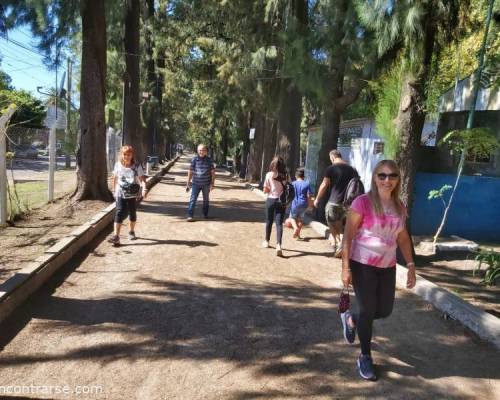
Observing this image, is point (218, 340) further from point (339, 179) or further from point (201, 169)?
point (201, 169)

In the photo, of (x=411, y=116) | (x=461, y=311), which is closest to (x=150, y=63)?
(x=411, y=116)

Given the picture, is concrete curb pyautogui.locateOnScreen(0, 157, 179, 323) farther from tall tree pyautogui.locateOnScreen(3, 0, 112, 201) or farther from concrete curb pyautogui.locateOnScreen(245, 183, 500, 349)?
concrete curb pyautogui.locateOnScreen(245, 183, 500, 349)

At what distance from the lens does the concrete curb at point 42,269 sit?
14.5ft

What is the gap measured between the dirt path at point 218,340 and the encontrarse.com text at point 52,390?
34 millimetres

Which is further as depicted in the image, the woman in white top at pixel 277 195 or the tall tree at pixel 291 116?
the tall tree at pixel 291 116

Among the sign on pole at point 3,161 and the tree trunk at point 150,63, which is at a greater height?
the tree trunk at point 150,63

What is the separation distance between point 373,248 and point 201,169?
709 cm

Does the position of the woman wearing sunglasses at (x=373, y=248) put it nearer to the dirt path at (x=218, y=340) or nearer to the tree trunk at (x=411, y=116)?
the dirt path at (x=218, y=340)

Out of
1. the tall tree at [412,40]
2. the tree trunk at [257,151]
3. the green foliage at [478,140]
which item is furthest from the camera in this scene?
the tree trunk at [257,151]

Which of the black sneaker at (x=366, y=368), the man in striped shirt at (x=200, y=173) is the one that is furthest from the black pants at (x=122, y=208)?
the black sneaker at (x=366, y=368)

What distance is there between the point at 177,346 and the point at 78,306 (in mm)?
1405

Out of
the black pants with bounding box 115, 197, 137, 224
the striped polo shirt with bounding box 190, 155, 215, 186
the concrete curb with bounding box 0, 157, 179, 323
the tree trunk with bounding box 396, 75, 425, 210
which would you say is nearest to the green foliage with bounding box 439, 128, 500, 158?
the tree trunk with bounding box 396, 75, 425, 210

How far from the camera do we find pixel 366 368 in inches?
141

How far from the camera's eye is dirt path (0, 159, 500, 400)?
338cm
